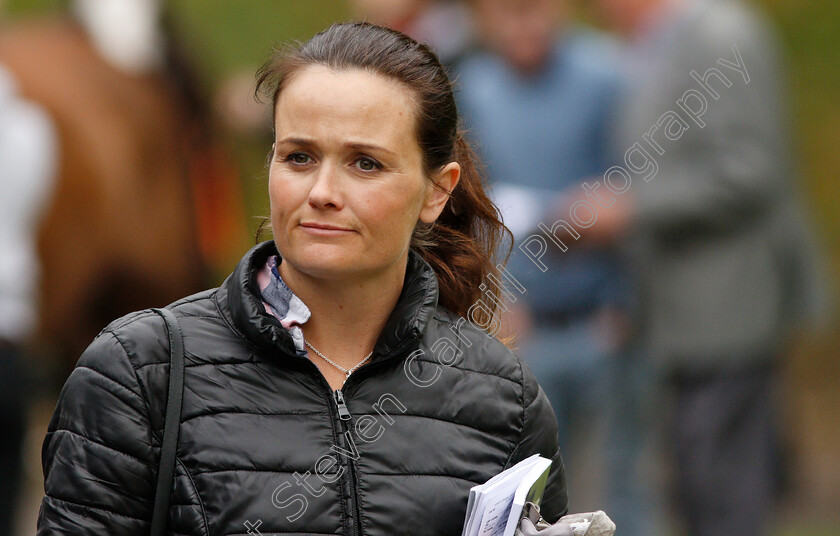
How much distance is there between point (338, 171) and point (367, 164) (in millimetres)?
75

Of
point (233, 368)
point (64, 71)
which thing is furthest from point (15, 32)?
point (233, 368)

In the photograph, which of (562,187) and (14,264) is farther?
(562,187)

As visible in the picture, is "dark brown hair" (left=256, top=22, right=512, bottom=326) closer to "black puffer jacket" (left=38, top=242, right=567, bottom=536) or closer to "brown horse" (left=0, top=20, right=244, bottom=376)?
"black puffer jacket" (left=38, top=242, right=567, bottom=536)

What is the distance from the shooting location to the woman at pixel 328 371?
2.46m

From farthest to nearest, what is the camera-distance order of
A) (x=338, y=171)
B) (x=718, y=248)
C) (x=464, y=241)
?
(x=718, y=248), (x=464, y=241), (x=338, y=171)

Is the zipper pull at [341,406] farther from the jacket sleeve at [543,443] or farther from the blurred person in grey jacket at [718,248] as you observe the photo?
the blurred person in grey jacket at [718,248]

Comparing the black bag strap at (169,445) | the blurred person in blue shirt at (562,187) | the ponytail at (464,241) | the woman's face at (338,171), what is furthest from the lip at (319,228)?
the blurred person in blue shirt at (562,187)

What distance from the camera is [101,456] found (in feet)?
7.97

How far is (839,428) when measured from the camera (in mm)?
8820

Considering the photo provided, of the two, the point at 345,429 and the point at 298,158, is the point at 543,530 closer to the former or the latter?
the point at 345,429

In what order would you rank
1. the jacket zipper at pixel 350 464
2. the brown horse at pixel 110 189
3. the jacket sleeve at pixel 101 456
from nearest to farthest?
the jacket sleeve at pixel 101 456, the jacket zipper at pixel 350 464, the brown horse at pixel 110 189

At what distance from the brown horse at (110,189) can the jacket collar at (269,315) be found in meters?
4.39

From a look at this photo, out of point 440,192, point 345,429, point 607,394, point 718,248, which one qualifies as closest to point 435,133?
point 440,192

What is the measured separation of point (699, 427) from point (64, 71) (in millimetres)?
3532
